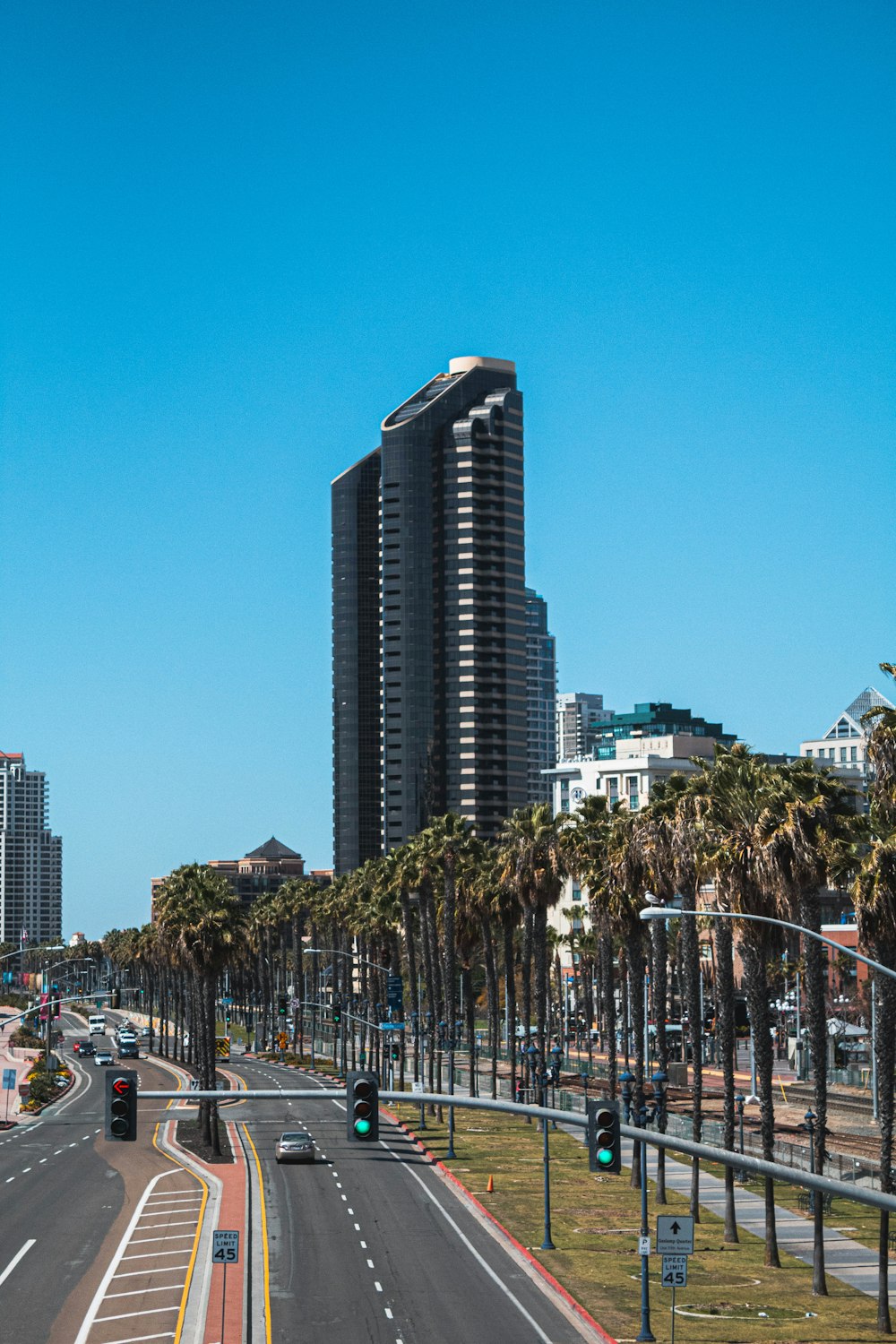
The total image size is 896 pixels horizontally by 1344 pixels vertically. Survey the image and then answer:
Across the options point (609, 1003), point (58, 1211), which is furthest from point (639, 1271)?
point (58, 1211)

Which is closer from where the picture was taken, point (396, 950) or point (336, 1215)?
point (336, 1215)

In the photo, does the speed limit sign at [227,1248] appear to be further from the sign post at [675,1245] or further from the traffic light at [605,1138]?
the traffic light at [605,1138]

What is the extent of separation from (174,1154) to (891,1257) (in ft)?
142

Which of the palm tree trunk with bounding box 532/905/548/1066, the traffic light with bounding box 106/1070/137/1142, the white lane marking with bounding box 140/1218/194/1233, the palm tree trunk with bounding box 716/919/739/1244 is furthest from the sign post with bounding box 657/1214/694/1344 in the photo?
the palm tree trunk with bounding box 532/905/548/1066

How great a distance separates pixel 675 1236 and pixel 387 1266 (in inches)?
633

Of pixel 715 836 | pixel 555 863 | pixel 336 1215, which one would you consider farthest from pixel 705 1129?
pixel 715 836

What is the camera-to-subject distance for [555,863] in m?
89.0

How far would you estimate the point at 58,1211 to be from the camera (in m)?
67.5

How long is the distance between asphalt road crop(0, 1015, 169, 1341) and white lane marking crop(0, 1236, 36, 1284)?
0.03 m

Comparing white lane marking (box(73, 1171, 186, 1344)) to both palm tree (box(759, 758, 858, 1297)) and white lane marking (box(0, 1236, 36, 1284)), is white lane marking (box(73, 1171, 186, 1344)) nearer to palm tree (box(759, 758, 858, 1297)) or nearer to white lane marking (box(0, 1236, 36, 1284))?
white lane marking (box(0, 1236, 36, 1284))

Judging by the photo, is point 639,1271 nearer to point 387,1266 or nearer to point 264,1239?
point 387,1266

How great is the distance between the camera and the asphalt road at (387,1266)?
1783 inches

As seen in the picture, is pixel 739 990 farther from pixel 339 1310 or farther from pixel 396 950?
pixel 339 1310

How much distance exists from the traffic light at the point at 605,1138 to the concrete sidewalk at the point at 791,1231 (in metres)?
28.6
